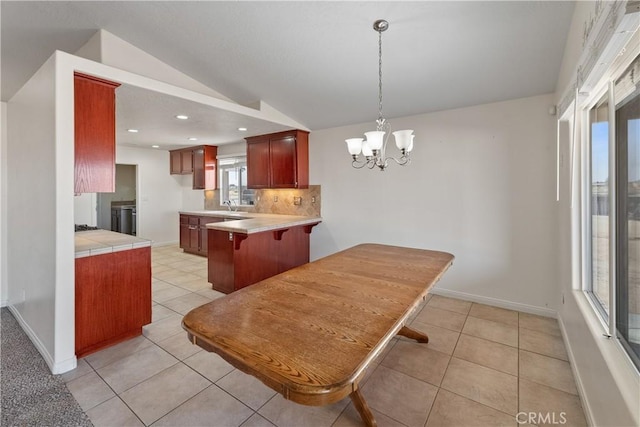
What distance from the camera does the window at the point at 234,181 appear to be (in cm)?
567

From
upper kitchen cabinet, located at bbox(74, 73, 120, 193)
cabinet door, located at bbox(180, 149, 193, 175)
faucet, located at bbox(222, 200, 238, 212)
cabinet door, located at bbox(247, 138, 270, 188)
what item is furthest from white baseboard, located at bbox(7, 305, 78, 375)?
cabinet door, located at bbox(180, 149, 193, 175)

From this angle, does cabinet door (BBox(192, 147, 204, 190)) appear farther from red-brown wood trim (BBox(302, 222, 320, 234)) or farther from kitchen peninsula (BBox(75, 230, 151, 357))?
kitchen peninsula (BBox(75, 230, 151, 357))

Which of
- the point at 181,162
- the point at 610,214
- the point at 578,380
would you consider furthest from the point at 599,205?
the point at 181,162

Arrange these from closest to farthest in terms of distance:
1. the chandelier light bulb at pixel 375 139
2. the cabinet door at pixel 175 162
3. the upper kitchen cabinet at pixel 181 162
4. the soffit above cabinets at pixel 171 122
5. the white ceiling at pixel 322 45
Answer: the chandelier light bulb at pixel 375 139, the white ceiling at pixel 322 45, the soffit above cabinets at pixel 171 122, the upper kitchen cabinet at pixel 181 162, the cabinet door at pixel 175 162

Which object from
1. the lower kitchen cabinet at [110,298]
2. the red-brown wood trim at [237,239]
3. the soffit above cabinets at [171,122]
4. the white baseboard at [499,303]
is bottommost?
the white baseboard at [499,303]

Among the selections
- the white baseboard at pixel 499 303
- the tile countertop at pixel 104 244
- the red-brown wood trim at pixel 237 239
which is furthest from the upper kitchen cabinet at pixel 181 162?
the white baseboard at pixel 499 303

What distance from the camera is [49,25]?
2199mm

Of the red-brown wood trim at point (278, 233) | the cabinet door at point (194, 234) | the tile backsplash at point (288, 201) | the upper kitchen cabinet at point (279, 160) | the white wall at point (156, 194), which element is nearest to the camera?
the red-brown wood trim at point (278, 233)

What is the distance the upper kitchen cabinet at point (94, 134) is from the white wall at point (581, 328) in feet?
10.5

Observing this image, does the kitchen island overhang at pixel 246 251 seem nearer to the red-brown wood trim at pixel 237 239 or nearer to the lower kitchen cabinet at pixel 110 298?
the red-brown wood trim at pixel 237 239

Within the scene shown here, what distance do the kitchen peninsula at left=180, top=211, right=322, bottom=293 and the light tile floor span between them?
0.89 metres

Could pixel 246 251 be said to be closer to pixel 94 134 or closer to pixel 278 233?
pixel 278 233

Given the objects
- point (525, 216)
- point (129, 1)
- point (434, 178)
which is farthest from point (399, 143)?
point (129, 1)

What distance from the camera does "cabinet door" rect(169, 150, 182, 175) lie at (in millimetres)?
6125
